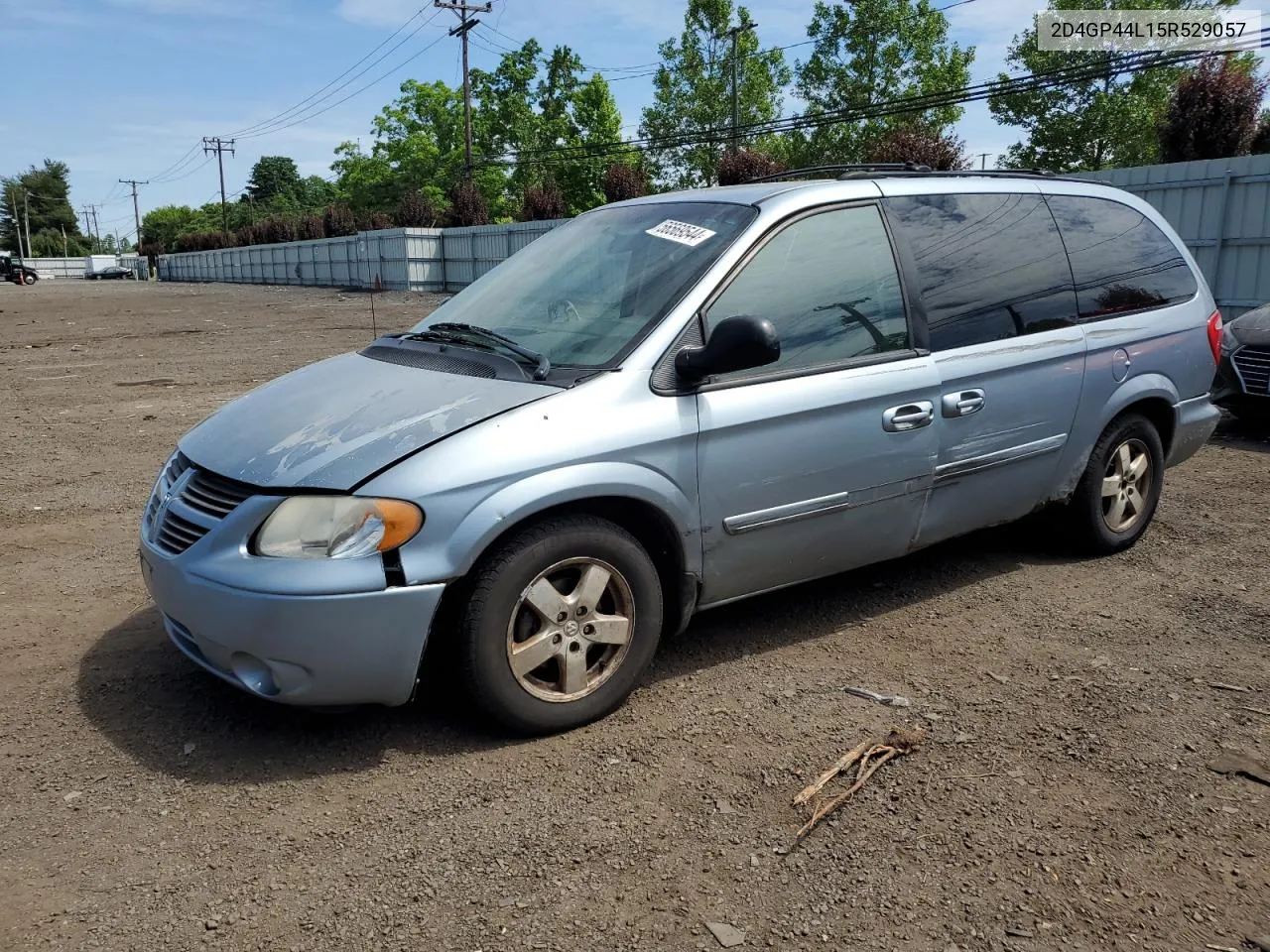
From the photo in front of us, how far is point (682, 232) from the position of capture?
12.9 ft

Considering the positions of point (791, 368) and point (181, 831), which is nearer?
point (181, 831)

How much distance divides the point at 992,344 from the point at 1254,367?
510cm

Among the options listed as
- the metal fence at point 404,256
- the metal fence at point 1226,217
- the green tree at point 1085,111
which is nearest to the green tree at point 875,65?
the green tree at point 1085,111

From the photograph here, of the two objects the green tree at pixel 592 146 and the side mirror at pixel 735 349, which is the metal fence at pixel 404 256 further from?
the side mirror at pixel 735 349

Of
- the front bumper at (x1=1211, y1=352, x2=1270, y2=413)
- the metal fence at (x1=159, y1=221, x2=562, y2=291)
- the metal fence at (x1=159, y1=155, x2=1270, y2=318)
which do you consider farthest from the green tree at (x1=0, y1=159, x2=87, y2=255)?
the front bumper at (x1=1211, y1=352, x2=1270, y2=413)

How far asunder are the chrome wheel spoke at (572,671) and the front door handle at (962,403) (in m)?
1.81

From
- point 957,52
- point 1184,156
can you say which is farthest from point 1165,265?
point 957,52

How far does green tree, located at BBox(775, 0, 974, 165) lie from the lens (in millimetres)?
54906

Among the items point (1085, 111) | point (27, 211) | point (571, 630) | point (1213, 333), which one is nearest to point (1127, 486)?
point (1213, 333)

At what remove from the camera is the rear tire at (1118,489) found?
491cm

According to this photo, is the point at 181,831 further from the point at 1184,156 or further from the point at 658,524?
the point at 1184,156

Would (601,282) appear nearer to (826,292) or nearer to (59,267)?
(826,292)

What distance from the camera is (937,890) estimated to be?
2.55 metres

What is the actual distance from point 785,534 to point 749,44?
61.8 m
